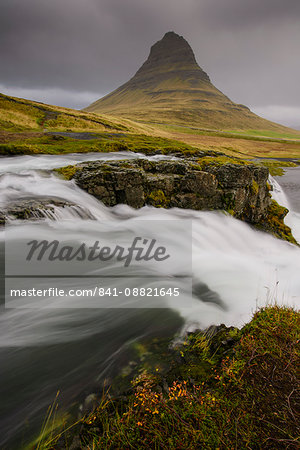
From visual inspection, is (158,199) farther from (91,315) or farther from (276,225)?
(91,315)

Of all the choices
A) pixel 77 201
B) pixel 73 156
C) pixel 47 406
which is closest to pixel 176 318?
pixel 47 406

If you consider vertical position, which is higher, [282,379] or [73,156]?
[73,156]

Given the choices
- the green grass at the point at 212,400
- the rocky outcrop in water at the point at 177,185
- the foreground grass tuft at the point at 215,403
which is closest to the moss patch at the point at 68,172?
the rocky outcrop in water at the point at 177,185

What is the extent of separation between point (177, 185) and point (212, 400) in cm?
1077

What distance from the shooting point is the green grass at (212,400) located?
93.4 inches

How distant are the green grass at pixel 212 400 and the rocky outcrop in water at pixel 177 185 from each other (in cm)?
843

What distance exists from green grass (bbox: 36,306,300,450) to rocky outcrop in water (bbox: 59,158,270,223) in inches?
332

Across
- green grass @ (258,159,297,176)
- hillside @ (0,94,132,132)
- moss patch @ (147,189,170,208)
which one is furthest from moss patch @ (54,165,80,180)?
green grass @ (258,159,297,176)

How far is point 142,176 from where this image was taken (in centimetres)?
1153

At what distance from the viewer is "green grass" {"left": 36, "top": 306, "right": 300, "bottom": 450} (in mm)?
2371

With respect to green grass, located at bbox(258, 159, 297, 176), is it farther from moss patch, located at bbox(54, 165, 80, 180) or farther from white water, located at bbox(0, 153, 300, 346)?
moss patch, located at bbox(54, 165, 80, 180)

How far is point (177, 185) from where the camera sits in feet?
41.2

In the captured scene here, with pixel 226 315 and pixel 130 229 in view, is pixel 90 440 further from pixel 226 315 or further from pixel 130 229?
pixel 130 229

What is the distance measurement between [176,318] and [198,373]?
1641 millimetres
